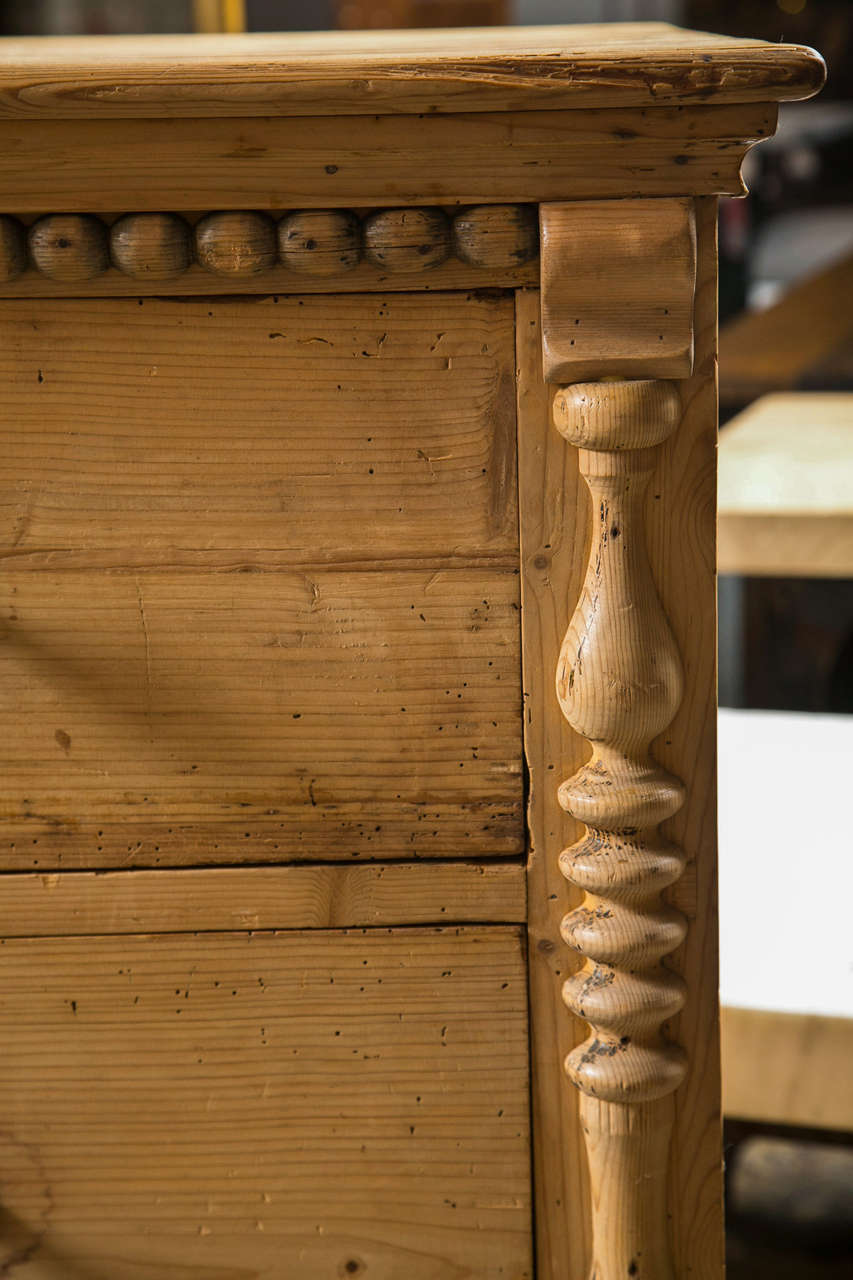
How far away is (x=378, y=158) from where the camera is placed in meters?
0.41

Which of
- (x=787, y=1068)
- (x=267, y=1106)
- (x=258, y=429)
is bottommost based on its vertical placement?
(x=787, y=1068)

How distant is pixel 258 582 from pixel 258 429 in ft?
0.18

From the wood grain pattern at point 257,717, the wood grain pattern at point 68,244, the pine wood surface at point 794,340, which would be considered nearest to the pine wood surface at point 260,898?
the wood grain pattern at point 257,717

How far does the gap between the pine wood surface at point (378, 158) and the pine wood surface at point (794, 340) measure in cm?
154

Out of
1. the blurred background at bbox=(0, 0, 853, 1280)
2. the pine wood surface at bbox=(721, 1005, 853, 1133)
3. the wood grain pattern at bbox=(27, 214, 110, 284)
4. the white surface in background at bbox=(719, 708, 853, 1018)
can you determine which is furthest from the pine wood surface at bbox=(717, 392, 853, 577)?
the wood grain pattern at bbox=(27, 214, 110, 284)

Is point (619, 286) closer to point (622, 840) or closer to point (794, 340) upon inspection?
point (622, 840)

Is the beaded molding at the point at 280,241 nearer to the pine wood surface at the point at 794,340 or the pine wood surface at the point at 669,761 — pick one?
the pine wood surface at the point at 669,761

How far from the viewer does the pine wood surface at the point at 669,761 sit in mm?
451

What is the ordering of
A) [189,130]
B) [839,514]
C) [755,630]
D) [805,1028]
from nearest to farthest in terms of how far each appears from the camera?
[189,130], [805,1028], [839,514], [755,630]

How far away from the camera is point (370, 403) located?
453 millimetres

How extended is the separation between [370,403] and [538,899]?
194 mm

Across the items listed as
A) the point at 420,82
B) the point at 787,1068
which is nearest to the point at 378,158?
the point at 420,82

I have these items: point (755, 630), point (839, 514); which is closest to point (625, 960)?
point (839, 514)

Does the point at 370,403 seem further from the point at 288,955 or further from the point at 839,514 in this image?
the point at 839,514
